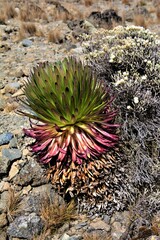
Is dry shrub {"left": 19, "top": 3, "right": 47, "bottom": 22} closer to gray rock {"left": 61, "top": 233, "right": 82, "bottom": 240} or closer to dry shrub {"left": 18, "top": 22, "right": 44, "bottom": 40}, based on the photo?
dry shrub {"left": 18, "top": 22, "right": 44, "bottom": 40}

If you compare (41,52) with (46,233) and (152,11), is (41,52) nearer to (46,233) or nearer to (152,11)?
(46,233)

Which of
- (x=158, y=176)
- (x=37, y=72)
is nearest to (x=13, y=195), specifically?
(x=37, y=72)

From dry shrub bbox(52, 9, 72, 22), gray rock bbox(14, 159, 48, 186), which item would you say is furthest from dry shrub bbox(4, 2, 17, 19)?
gray rock bbox(14, 159, 48, 186)

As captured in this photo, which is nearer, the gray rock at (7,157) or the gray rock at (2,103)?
the gray rock at (7,157)

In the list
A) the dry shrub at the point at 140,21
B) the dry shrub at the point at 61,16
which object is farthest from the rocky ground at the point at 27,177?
the dry shrub at the point at 140,21

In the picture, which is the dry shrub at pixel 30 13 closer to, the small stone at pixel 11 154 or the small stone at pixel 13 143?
the small stone at pixel 13 143

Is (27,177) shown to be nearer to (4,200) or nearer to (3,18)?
(4,200)
